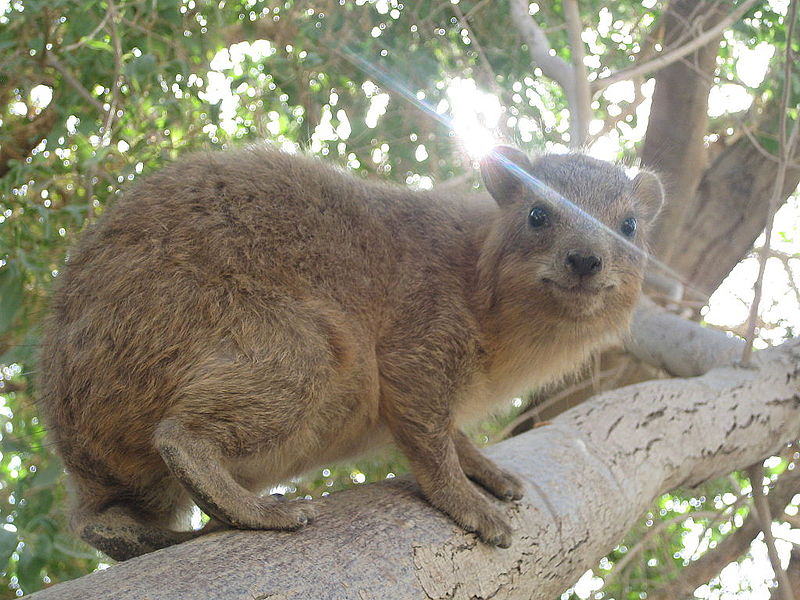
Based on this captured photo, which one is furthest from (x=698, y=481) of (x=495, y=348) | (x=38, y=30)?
(x=38, y=30)

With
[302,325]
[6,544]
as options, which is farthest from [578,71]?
[6,544]

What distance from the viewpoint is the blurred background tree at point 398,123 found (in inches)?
169

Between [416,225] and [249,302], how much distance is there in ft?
3.35

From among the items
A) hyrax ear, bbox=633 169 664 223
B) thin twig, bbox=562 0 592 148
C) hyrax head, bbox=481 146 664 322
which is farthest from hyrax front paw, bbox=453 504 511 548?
thin twig, bbox=562 0 592 148

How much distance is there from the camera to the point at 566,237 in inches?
127

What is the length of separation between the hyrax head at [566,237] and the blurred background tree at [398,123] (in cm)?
69

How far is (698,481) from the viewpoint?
433 centimetres

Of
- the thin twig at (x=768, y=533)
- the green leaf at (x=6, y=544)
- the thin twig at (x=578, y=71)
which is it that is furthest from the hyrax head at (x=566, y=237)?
the green leaf at (x=6, y=544)

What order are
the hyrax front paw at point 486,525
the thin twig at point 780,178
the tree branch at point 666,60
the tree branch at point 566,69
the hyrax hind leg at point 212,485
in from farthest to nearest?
1. the tree branch at point 566,69
2. the tree branch at point 666,60
3. the thin twig at point 780,178
4. the hyrax front paw at point 486,525
5. the hyrax hind leg at point 212,485

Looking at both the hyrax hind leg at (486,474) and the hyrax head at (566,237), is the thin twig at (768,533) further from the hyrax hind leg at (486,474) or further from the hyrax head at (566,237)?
the hyrax hind leg at (486,474)

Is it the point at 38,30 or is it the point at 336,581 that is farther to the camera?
the point at 38,30

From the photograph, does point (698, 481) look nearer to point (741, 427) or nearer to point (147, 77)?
point (741, 427)

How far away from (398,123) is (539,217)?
3077 millimetres

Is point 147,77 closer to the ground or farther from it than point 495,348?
farther from it
